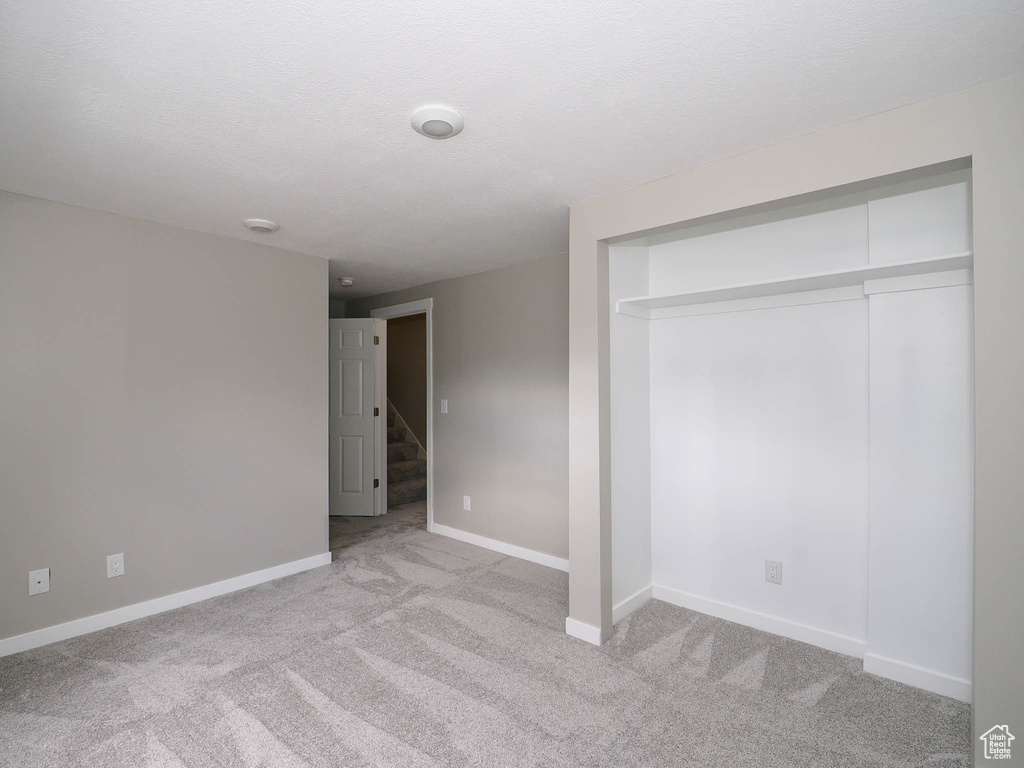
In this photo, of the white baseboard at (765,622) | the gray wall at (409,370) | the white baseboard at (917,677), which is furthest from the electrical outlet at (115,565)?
the gray wall at (409,370)

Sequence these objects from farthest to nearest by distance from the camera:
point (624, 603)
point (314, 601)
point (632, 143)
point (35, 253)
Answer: point (314, 601) → point (624, 603) → point (35, 253) → point (632, 143)

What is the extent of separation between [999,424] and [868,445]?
829mm

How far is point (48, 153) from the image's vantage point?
2186 millimetres

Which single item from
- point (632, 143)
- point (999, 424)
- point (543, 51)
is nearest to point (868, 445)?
point (999, 424)

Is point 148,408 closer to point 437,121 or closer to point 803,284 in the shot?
point 437,121

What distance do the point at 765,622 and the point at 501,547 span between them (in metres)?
2.07

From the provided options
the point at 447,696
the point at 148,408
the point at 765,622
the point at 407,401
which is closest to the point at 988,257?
the point at 765,622

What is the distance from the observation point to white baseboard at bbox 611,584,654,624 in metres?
2.92

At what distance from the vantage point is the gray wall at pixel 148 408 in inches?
106

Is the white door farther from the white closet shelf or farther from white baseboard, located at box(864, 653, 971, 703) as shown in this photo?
white baseboard, located at box(864, 653, 971, 703)

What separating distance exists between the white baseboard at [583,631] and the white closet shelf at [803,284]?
1706 millimetres

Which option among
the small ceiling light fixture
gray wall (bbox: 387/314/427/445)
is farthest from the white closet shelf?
gray wall (bbox: 387/314/427/445)

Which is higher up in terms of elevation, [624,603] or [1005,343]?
[1005,343]

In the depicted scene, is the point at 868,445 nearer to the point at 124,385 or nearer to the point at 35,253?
the point at 124,385
